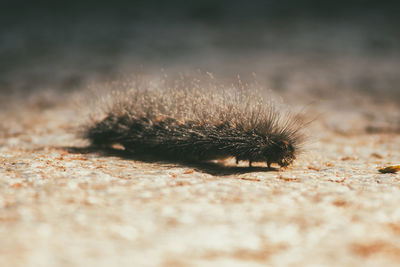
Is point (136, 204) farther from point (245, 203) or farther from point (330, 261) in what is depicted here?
point (330, 261)

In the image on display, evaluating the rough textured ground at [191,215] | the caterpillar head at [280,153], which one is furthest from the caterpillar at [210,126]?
the rough textured ground at [191,215]

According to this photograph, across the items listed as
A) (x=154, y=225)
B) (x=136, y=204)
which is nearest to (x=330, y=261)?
(x=154, y=225)

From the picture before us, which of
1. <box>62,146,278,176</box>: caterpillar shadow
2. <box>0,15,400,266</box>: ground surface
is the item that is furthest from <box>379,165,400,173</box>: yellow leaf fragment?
<box>62,146,278,176</box>: caterpillar shadow

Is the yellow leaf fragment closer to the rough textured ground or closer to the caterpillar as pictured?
the rough textured ground

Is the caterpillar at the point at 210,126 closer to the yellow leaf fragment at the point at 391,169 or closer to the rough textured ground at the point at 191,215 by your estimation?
the rough textured ground at the point at 191,215

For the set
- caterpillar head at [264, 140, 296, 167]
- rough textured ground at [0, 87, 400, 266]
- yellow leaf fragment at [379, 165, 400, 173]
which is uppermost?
caterpillar head at [264, 140, 296, 167]
